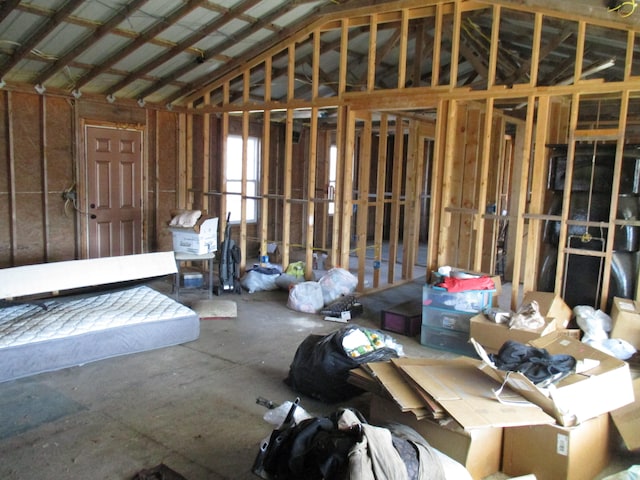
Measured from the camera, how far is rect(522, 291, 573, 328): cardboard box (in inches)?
188

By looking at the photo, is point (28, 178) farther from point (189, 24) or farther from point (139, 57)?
point (189, 24)

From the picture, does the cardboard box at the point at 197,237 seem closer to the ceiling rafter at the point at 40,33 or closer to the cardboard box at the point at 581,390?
the ceiling rafter at the point at 40,33

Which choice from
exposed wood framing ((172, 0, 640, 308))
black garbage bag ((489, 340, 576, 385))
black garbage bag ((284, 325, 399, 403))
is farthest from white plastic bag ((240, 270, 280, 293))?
black garbage bag ((489, 340, 576, 385))

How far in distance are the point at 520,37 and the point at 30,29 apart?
5895mm

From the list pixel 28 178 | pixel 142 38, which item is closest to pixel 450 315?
pixel 142 38

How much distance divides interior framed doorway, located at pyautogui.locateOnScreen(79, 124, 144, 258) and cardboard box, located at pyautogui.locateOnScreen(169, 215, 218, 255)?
4.27ft

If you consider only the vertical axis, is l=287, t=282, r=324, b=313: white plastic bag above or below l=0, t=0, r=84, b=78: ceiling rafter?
below

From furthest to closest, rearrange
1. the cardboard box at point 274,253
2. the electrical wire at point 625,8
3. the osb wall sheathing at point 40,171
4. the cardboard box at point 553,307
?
the cardboard box at point 274,253 < the osb wall sheathing at point 40,171 < the cardboard box at point 553,307 < the electrical wire at point 625,8

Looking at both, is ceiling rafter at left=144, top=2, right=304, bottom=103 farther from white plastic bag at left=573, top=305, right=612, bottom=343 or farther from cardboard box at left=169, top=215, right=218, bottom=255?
white plastic bag at left=573, top=305, right=612, bottom=343

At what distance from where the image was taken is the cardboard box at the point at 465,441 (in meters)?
2.76

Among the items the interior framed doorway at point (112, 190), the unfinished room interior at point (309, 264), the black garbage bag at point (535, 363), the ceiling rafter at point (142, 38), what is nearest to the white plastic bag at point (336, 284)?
the unfinished room interior at point (309, 264)

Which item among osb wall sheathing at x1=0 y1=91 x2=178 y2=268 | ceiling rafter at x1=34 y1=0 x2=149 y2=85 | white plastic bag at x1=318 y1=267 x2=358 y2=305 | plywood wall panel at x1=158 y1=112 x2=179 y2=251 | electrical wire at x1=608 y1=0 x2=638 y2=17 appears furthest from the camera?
plywood wall panel at x1=158 y1=112 x2=179 y2=251

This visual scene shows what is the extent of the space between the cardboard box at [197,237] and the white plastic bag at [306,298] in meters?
1.27

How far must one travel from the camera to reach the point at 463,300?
16.6 feet
